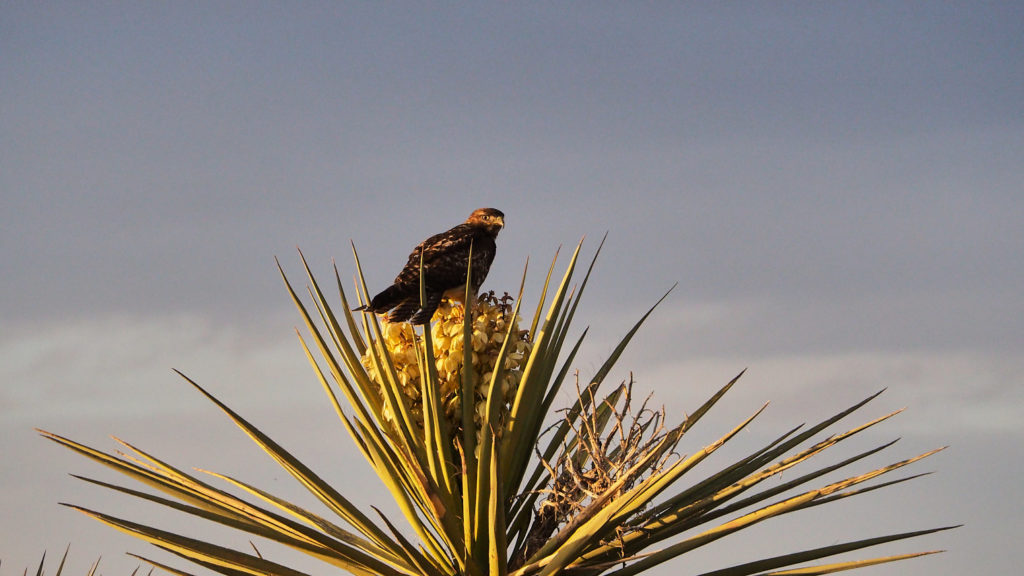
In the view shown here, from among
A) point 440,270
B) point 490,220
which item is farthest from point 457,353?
point 490,220

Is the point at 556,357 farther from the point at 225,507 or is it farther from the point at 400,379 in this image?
the point at 225,507

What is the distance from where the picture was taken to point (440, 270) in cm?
334

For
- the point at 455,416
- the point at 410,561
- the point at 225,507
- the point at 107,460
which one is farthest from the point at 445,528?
the point at 107,460

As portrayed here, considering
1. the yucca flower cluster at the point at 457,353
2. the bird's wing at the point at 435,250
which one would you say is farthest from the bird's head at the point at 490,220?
the yucca flower cluster at the point at 457,353

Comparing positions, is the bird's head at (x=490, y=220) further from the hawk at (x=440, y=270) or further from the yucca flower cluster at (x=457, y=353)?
the yucca flower cluster at (x=457, y=353)

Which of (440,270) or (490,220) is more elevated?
(490,220)

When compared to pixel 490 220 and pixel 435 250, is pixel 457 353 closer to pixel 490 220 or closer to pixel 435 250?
pixel 435 250

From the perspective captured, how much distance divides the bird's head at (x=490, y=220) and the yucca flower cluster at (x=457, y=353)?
45 centimetres

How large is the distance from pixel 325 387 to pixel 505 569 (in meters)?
1.07

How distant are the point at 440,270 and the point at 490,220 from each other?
407 millimetres

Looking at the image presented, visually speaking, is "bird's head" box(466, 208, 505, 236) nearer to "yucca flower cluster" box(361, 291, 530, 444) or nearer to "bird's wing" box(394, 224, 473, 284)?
"bird's wing" box(394, 224, 473, 284)

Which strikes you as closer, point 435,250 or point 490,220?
point 435,250

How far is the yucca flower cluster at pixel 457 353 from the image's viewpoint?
3.09m

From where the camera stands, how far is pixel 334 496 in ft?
10.3
